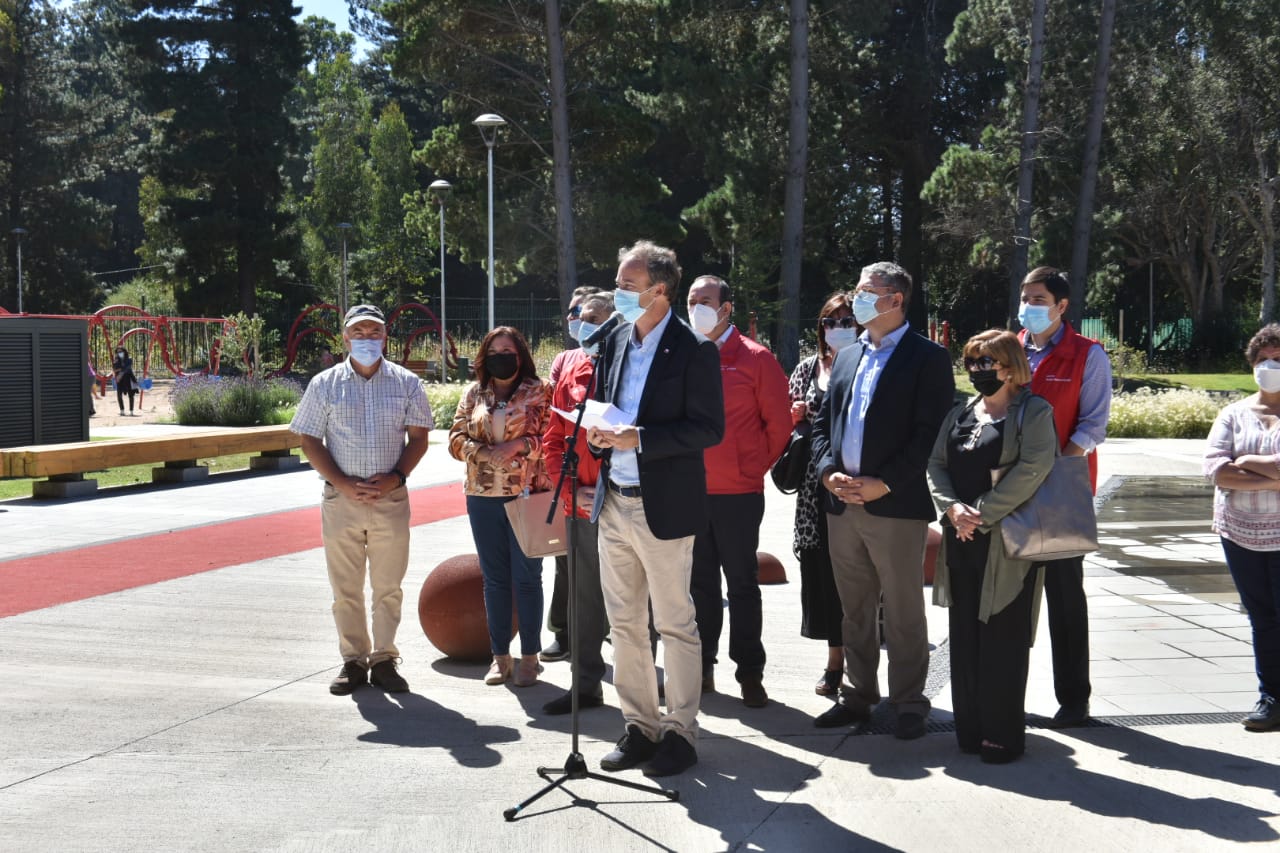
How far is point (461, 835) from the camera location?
4.29m

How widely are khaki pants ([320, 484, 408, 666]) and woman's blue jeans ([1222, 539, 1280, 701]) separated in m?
3.93

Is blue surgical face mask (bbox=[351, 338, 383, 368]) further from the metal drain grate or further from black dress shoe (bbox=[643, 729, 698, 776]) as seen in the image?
the metal drain grate

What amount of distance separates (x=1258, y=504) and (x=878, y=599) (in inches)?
66.5

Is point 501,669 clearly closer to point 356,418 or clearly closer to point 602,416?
point 356,418

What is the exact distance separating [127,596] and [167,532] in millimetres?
3027

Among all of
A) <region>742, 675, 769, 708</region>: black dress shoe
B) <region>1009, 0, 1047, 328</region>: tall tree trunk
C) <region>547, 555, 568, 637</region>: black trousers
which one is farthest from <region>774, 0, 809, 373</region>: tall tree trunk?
<region>742, 675, 769, 708</region>: black dress shoe

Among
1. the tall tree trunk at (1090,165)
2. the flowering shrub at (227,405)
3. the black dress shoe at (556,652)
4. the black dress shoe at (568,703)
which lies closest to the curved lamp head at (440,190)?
the flowering shrub at (227,405)

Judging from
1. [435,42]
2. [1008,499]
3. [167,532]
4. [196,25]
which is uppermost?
[196,25]

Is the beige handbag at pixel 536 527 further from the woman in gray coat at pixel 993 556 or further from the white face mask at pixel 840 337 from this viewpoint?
the woman in gray coat at pixel 993 556

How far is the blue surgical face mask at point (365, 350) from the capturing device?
6.18 metres

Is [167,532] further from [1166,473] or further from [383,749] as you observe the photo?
[1166,473]

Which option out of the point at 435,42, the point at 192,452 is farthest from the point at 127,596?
the point at 435,42

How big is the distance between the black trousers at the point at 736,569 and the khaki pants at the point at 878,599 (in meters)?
0.46

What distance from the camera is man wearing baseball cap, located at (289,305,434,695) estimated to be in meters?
6.18
